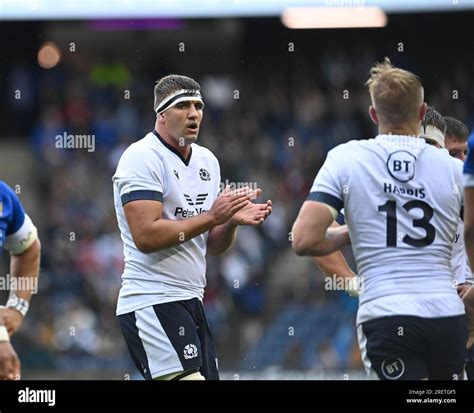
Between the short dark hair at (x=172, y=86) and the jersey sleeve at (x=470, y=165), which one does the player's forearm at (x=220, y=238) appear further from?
the jersey sleeve at (x=470, y=165)

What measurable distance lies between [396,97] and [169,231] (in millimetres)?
1423

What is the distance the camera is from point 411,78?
457cm

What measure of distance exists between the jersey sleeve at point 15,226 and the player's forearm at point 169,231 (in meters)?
0.55

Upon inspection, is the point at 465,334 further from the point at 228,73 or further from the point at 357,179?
the point at 228,73

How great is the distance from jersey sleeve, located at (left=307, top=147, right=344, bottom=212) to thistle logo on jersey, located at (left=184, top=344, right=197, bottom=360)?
129 cm

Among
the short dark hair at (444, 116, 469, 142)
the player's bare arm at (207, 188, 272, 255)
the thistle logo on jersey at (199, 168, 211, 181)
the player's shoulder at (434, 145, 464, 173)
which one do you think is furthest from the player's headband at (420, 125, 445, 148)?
the thistle logo on jersey at (199, 168, 211, 181)

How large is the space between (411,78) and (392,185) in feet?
1.66

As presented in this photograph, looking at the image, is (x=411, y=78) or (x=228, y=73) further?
(x=228, y=73)

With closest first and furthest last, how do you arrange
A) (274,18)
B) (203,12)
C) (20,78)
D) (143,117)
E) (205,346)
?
1. (205,346)
2. (203,12)
3. (274,18)
4. (20,78)
5. (143,117)

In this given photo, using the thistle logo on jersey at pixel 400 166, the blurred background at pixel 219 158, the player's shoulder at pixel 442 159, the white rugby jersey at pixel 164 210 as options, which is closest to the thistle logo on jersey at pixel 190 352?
the white rugby jersey at pixel 164 210

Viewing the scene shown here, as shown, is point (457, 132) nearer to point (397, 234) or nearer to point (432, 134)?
point (432, 134)

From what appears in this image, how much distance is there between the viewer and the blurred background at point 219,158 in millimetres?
8359
